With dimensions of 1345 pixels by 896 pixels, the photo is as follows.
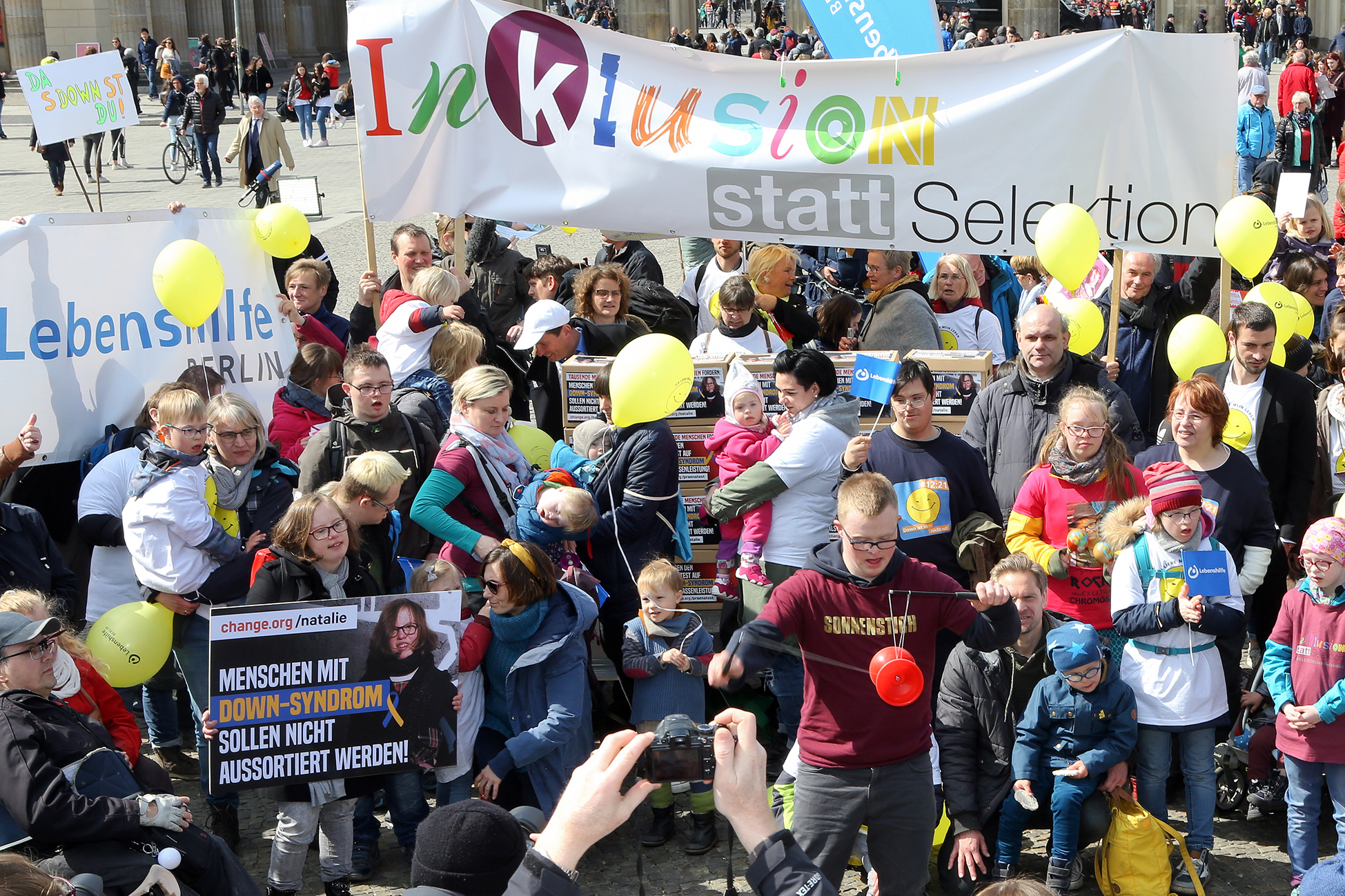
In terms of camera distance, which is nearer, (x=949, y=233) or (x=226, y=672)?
(x=226, y=672)

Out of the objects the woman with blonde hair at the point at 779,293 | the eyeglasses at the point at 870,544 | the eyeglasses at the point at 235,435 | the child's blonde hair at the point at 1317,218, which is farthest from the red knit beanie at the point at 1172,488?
the child's blonde hair at the point at 1317,218

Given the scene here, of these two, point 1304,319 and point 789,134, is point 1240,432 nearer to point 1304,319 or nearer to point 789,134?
point 1304,319

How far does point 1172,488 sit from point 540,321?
9.85ft

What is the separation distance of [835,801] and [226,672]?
1940mm

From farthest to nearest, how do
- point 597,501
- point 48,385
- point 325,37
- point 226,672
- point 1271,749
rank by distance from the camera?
point 325,37
point 48,385
point 597,501
point 1271,749
point 226,672

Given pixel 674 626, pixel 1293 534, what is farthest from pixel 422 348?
pixel 1293 534

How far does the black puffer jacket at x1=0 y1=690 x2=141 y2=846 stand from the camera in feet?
11.6

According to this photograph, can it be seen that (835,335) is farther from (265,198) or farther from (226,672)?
(265,198)

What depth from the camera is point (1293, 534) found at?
5.62 m

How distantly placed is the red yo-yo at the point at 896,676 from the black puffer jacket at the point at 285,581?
5.66 feet

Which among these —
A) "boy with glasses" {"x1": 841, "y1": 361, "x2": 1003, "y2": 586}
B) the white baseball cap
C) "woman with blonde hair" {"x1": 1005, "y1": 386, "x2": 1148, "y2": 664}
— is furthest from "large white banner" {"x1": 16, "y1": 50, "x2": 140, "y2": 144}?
"woman with blonde hair" {"x1": 1005, "y1": 386, "x2": 1148, "y2": 664}

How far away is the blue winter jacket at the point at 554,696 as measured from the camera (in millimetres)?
4660

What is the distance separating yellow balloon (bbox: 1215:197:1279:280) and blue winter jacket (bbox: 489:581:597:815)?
11.1 feet

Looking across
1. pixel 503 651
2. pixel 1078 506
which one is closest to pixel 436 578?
pixel 503 651
